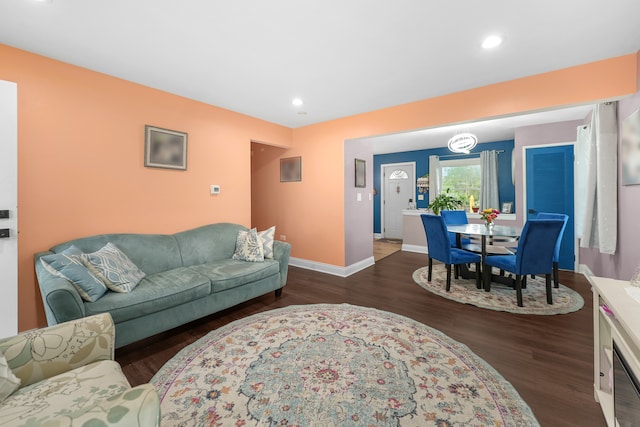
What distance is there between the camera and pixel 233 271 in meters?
2.83

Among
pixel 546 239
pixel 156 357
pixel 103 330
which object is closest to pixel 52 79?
pixel 103 330

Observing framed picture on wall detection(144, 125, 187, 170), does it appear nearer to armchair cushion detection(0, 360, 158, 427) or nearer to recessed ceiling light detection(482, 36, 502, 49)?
armchair cushion detection(0, 360, 158, 427)

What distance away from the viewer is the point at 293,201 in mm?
4793

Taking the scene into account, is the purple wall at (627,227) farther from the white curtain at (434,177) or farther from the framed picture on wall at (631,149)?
the white curtain at (434,177)

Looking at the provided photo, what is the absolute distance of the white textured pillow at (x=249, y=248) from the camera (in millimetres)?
3248

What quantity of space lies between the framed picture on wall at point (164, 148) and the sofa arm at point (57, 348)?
2145mm

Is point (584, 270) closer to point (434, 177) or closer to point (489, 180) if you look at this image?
point (489, 180)

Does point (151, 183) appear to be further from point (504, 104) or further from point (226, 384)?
point (504, 104)

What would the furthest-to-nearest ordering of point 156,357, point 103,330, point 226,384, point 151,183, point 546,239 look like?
1. point 151,183
2. point 546,239
3. point 156,357
4. point 226,384
5. point 103,330

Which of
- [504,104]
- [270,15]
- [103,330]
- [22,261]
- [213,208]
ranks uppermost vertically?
[270,15]

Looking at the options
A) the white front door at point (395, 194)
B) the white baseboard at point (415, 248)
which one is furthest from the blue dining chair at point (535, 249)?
the white front door at point (395, 194)

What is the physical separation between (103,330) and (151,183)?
2097 mm

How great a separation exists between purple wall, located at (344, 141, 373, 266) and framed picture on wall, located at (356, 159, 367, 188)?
7cm

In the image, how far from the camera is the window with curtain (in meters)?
6.12
